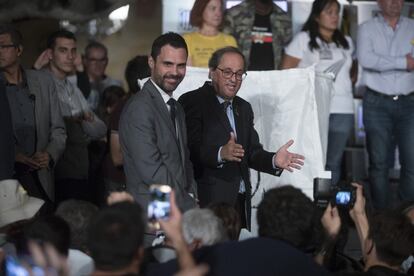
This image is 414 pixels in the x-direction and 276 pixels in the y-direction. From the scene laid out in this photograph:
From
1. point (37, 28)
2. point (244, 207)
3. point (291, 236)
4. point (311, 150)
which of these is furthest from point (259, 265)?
point (37, 28)

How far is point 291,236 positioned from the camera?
4590 millimetres

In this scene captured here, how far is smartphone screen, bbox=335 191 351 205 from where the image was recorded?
5270 mm

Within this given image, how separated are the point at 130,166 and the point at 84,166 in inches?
64.3

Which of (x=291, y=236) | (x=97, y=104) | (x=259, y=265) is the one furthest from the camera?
(x=97, y=104)

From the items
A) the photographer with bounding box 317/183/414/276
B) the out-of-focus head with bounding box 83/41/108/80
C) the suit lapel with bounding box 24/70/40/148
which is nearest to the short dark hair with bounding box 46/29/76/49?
the suit lapel with bounding box 24/70/40/148

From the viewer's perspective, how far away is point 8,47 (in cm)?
673

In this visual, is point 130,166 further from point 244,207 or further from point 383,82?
point 383,82

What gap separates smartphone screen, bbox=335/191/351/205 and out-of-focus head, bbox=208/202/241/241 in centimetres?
58

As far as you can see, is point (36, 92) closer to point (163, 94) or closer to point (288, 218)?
point (163, 94)

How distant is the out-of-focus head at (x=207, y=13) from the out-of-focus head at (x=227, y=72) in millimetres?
1704

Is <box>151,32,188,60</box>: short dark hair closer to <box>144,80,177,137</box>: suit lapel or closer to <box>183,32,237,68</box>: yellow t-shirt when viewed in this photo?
<box>144,80,177,137</box>: suit lapel

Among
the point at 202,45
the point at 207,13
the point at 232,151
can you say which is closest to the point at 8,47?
the point at 232,151

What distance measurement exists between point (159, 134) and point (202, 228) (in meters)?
1.24

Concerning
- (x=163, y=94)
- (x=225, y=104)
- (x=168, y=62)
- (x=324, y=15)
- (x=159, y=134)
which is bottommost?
(x=159, y=134)
